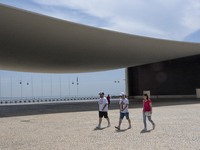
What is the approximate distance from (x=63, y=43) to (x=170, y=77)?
1632cm

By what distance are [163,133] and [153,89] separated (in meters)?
28.7

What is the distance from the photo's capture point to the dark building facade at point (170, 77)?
3101 centimetres

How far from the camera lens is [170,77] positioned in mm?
33281

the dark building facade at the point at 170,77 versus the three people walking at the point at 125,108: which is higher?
the dark building facade at the point at 170,77

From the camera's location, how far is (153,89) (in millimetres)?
35938

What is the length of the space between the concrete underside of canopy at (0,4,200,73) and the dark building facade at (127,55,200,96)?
15.6 feet

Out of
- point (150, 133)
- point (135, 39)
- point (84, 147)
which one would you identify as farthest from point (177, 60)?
point (84, 147)

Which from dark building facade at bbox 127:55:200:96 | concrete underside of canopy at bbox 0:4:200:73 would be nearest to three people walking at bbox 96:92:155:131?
concrete underside of canopy at bbox 0:4:200:73

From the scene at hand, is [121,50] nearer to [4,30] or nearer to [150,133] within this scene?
[4,30]

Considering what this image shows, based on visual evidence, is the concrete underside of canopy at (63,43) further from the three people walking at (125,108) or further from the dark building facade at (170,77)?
the three people walking at (125,108)

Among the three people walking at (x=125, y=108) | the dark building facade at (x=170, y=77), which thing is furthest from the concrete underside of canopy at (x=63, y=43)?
the three people walking at (x=125, y=108)

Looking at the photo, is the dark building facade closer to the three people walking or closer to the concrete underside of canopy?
the concrete underside of canopy

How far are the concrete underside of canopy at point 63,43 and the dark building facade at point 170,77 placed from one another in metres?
4.74

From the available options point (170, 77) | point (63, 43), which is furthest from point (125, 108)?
point (170, 77)
